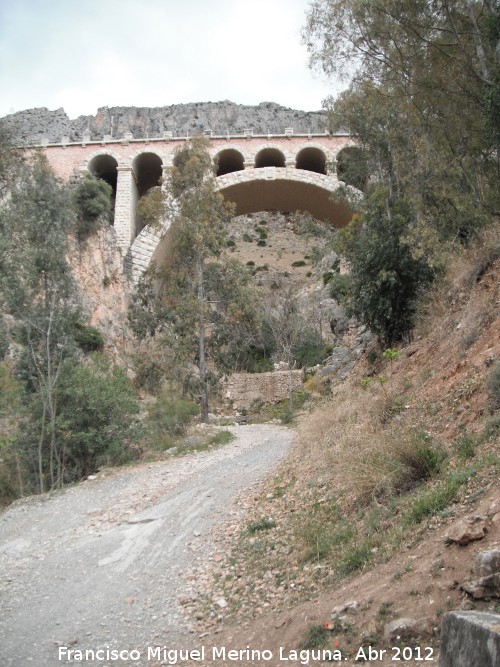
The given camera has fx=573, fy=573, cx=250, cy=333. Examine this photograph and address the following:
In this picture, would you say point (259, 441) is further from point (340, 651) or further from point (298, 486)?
point (340, 651)

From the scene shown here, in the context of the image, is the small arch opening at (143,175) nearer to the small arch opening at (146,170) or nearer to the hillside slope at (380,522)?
the small arch opening at (146,170)

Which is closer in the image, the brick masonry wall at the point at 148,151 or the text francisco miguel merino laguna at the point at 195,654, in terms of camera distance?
the text francisco miguel merino laguna at the point at 195,654

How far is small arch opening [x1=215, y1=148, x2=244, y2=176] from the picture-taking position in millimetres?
23091

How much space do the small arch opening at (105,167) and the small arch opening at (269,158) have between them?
19.0 ft

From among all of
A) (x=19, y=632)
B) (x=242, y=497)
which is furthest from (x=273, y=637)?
(x=242, y=497)

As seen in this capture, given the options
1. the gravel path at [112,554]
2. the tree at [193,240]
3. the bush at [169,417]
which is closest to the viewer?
the gravel path at [112,554]

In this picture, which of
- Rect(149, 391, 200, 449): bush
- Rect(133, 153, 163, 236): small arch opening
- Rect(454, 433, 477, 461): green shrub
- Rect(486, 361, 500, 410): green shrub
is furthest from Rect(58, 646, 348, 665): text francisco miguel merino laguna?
Rect(133, 153, 163, 236): small arch opening

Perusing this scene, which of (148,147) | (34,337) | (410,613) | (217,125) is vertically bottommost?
(410,613)

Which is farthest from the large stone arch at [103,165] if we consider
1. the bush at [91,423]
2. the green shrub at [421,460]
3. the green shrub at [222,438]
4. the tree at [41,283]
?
the green shrub at [421,460]

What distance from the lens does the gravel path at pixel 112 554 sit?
367 centimetres

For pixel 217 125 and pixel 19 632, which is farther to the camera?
pixel 217 125

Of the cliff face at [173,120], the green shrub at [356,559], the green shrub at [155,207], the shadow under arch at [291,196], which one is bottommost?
the green shrub at [356,559]

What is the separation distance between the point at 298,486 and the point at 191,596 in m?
1.80

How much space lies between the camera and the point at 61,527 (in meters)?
6.64
